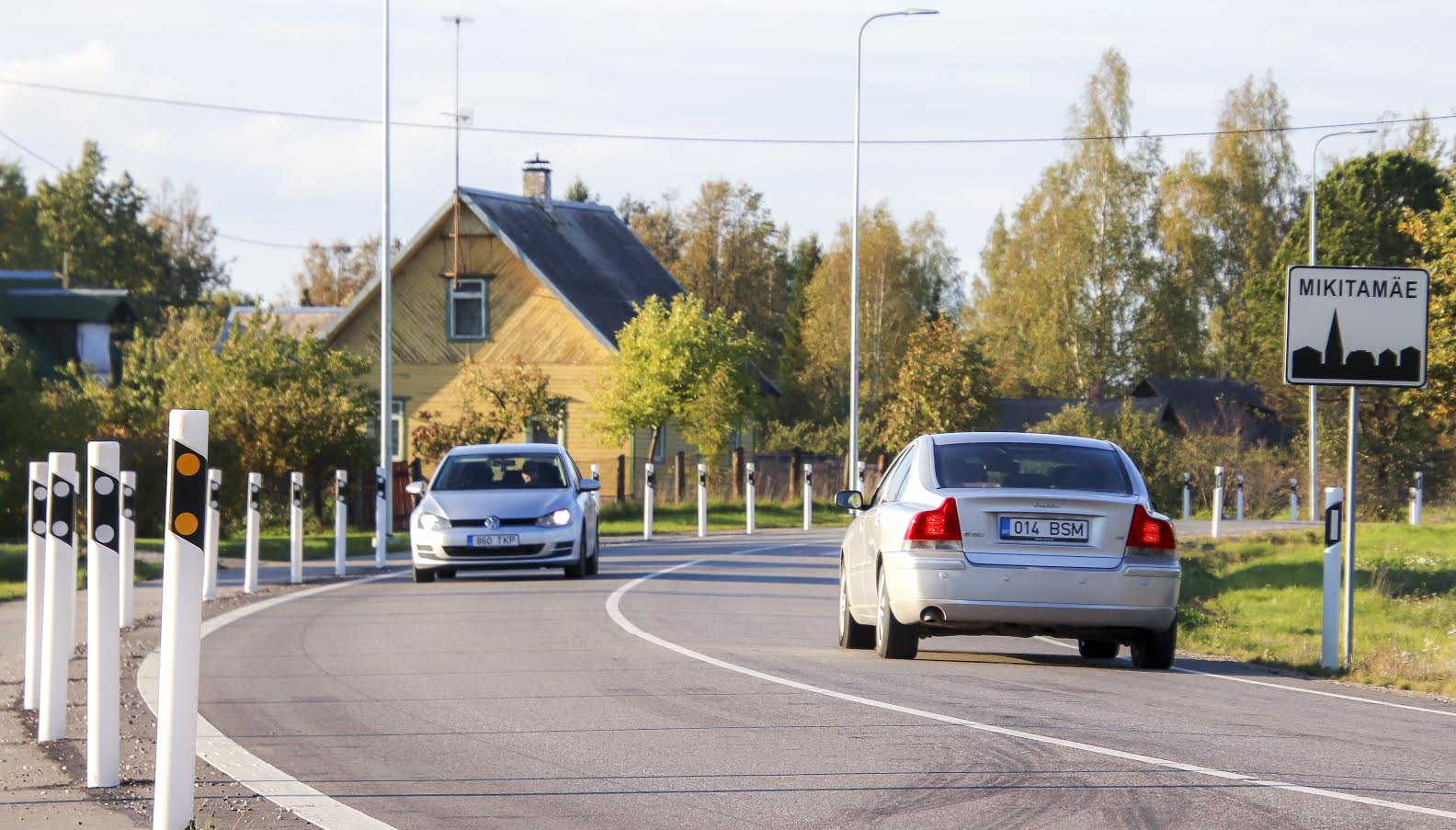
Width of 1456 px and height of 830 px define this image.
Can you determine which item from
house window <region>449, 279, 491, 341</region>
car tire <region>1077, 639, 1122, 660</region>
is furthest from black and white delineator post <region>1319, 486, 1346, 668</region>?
house window <region>449, 279, 491, 341</region>

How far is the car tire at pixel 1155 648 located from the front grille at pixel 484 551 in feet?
30.4

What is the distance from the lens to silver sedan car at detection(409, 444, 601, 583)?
2100 cm

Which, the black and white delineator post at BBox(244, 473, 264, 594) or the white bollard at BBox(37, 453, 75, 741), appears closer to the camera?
the white bollard at BBox(37, 453, 75, 741)

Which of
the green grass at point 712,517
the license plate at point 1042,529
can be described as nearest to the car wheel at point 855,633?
the license plate at point 1042,529

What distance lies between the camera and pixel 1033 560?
12312 mm

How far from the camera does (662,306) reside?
1945 inches

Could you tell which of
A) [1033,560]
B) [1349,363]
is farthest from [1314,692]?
[1349,363]

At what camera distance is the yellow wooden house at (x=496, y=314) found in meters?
51.9

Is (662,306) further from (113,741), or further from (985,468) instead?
(113,741)

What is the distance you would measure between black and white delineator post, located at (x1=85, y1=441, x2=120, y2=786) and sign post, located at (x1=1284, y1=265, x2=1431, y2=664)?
28.3 ft

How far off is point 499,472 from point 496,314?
31.0 metres

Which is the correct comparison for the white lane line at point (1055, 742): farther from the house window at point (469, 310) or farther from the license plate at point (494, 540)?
the house window at point (469, 310)

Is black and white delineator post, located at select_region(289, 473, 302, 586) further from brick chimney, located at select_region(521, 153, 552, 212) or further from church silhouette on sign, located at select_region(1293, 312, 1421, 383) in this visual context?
brick chimney, located at select_region(521, 153, 552, 212)

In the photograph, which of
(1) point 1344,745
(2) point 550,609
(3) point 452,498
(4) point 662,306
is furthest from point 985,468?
(4) point 662,306
